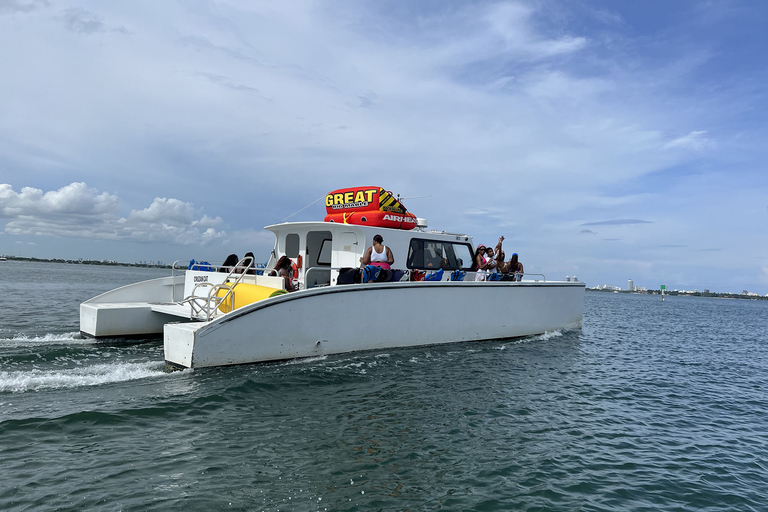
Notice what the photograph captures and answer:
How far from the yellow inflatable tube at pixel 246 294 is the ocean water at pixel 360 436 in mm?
1214

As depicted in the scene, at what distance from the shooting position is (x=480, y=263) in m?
11.6

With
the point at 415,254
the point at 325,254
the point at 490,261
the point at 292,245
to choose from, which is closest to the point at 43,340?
the point at 292,245

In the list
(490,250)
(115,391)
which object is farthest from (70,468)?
(490,250)

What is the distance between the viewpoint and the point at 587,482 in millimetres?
4414

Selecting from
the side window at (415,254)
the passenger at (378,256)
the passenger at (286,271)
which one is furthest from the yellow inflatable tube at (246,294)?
the side window at (415,254)

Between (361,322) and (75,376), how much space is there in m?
4.33

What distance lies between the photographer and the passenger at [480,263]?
441 inches

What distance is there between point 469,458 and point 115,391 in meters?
4.24

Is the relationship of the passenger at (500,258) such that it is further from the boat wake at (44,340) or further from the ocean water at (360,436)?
the boat wake at (44,340)

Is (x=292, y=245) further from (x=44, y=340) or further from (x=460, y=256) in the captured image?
(x=44, y=340)

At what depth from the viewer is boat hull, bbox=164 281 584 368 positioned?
22.5 ft

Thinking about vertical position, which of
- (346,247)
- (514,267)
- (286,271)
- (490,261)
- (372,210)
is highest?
(372,210)

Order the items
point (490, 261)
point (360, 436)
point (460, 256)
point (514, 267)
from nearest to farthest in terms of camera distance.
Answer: point (360, 436), point (490, 261), point (460, 256), point (514, 267)

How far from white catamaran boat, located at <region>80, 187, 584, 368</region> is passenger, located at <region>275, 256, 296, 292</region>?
0.70 feet
